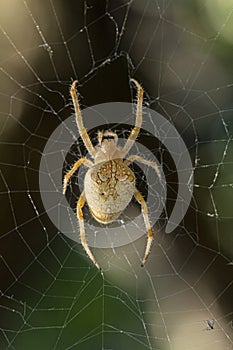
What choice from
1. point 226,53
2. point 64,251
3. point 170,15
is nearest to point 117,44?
point 170,15

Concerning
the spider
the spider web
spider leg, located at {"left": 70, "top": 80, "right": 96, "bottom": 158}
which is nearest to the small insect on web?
the spider web

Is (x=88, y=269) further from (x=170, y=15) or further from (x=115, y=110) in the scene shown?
(x=170, y=15)

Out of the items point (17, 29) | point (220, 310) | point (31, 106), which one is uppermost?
point (17, 29)

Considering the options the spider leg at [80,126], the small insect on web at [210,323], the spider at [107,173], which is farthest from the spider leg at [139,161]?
the small insect on web at [210,323]

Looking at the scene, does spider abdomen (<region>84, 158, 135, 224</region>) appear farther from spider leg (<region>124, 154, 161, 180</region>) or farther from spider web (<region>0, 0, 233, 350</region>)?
spider web (<region>0, 0, 233, 350</region>)

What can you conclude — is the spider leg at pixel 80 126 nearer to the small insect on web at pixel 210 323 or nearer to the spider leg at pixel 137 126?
the spider leg at pixel 137 126

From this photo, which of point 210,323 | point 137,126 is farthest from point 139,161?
point 210,323
